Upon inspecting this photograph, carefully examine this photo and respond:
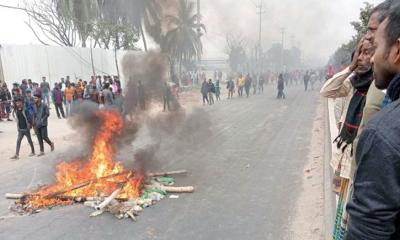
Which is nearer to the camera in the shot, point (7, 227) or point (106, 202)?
point (7, 227)

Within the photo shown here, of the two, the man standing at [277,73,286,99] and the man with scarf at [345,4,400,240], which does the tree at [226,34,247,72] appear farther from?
the man with scarf at [345,4,400,240]

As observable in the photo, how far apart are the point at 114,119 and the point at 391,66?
6906 millimetres

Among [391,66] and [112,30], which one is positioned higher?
[112,30]

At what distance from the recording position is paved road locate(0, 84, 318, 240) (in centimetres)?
468

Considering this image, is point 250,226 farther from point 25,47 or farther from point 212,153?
point 25,47

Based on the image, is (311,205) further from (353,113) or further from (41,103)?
(41,103)

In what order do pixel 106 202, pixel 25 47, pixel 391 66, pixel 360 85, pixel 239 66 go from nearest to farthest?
pixel 391 66 → pixel 360 85 → pixel 106 202 → pixel 25 47 → pixel 239 66

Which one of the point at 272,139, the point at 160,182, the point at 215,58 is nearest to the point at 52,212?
the point at 160,182

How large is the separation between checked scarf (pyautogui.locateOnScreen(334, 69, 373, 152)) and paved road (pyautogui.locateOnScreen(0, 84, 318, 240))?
1975mm

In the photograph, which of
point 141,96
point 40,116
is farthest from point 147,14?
point 40,116

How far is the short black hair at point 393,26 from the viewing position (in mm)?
1229

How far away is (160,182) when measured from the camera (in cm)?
653

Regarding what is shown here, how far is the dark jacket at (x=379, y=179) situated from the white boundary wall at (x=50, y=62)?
68.4 ft

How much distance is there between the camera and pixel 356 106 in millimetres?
2928
